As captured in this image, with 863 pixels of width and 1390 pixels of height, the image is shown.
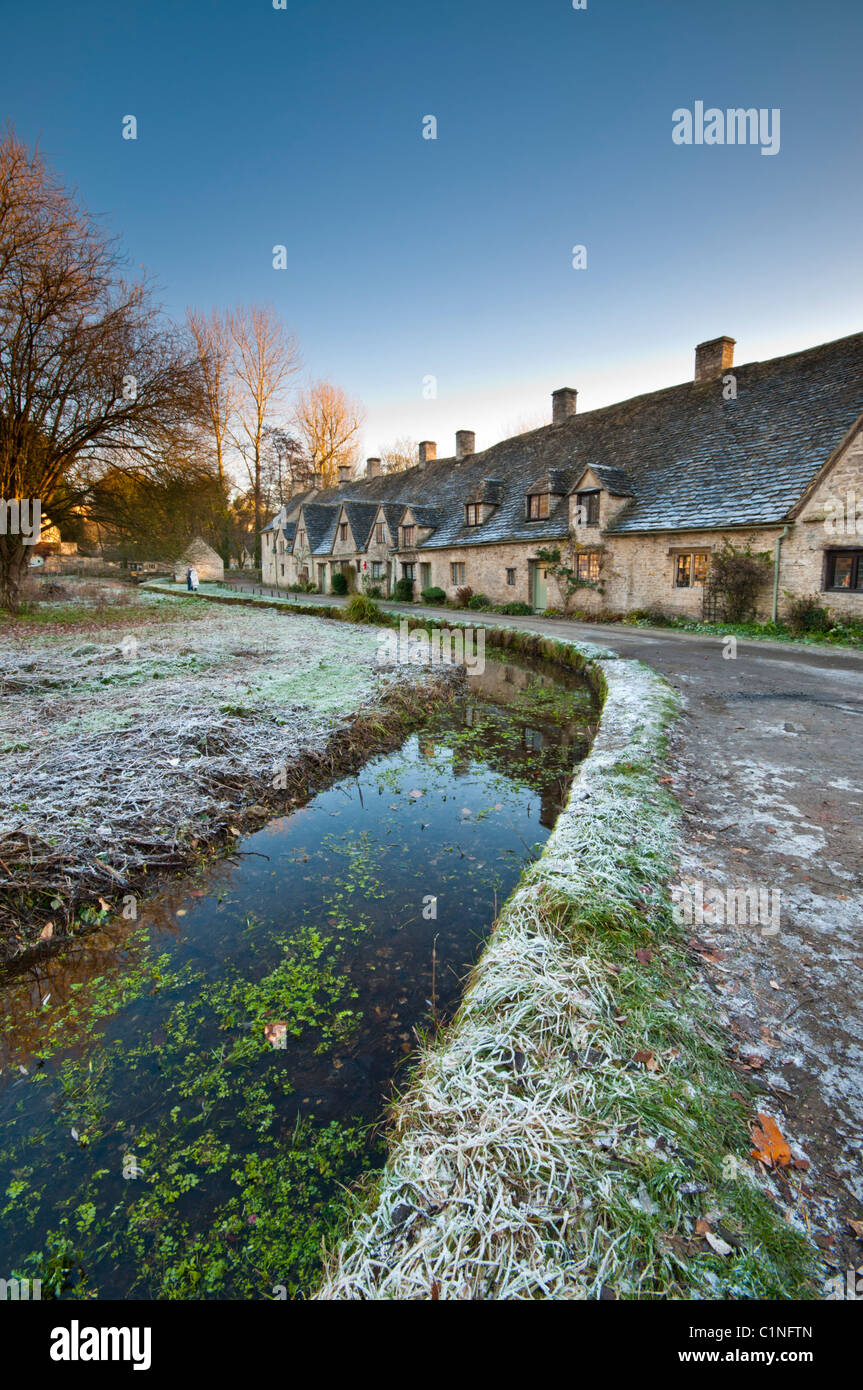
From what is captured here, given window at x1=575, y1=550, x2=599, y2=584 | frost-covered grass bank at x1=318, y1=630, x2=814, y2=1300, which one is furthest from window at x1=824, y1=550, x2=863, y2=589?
frost-covered grass bank at x1=318, y1=630, x2=814, y2=1300

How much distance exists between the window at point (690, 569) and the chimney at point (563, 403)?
43.5 ft

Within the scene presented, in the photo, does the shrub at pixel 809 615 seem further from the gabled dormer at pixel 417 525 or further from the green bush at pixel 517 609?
the gabled dormer at pixel 417 525

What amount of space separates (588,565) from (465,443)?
17.1m

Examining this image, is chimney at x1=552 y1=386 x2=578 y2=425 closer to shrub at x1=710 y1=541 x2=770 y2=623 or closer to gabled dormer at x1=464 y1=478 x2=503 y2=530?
gabled dormer at x1=464 y1=478 x2=503 y2=530

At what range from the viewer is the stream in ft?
7.43

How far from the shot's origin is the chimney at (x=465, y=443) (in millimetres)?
33812

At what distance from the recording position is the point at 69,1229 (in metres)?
2.30

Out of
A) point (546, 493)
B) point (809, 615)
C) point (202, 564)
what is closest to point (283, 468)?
point (202, 564)

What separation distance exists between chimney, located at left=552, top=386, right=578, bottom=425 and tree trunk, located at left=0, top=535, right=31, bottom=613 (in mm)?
22593

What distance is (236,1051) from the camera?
3135 millimetres

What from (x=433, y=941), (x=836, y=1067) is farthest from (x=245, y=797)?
(x=836, y=1067)

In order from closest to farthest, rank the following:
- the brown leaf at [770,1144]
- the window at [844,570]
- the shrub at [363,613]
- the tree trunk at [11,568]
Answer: the brown leaf at [770,1144], the window at [844,570], the tree trunk at [11,568], the shrub at [363,613]

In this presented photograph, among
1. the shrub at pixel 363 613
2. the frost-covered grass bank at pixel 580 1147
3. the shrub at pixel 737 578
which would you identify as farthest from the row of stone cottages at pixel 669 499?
the frost-covered grass bank at pixel 580 1147

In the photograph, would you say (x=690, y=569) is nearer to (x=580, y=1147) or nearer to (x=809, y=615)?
(x=809, y=615)
